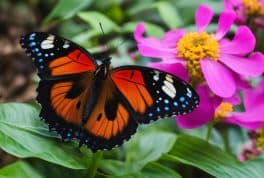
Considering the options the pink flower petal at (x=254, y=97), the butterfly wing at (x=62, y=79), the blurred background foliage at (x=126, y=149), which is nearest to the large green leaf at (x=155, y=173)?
→ the blurred background foliage at (x=126, y=149)

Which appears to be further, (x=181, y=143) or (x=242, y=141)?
(x=242, y=141)

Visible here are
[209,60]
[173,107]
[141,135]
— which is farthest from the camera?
A: [141,135]

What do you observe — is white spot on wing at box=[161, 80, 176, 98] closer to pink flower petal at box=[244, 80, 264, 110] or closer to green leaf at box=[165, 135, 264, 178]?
green leaf at box=[165, 135, 264, 178]

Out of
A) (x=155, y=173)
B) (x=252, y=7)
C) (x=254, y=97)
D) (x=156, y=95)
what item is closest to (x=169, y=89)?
(x=156, y=95)

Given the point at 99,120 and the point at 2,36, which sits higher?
the point at 99,120

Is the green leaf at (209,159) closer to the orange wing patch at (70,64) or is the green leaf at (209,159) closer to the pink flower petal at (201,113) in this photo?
the pink flower petal at (201,113)

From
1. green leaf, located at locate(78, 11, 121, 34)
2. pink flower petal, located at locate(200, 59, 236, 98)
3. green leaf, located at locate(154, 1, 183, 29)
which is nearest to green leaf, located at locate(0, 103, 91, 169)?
pink flower petal, located at locate(200, 59, 236, 98)

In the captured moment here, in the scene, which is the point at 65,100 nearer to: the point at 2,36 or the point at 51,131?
the point at 51,131

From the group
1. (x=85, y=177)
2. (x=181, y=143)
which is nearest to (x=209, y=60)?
(x=181, y=143)
